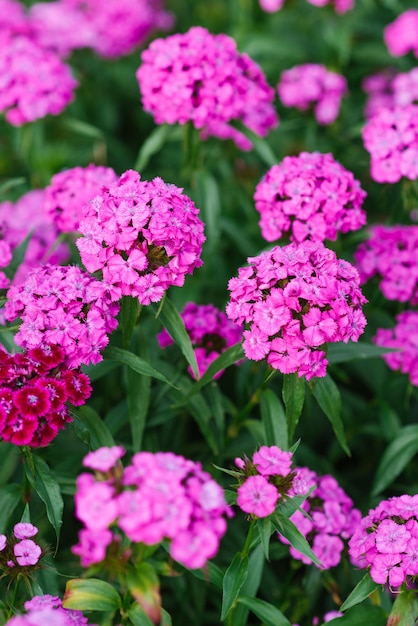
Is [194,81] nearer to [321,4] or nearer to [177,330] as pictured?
[177,330]

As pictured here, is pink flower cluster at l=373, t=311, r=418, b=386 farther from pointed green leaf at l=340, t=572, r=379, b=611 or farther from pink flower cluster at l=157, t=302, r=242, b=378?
pointed green leaf at l=340, t=572, r=379, b=611

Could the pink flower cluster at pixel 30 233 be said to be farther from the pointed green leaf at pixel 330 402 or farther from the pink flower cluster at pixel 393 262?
the pink flower cluster at pixel 393 262

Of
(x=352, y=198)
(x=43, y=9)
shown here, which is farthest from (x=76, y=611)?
(x=43, y=9)

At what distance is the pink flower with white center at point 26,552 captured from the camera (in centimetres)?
259

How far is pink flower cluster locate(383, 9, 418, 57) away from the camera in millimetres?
5453

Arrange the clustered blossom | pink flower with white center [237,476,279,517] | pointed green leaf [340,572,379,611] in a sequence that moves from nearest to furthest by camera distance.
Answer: pink flower with white center [237,476,279,517] → pointed green leaf [340,572,379,611] → the clustered blossom

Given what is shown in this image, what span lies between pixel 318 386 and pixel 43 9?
15.9 feet

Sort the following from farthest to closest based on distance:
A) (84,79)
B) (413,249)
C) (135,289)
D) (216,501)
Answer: (84,79)
(413,249)
(135,289)
(216,501)

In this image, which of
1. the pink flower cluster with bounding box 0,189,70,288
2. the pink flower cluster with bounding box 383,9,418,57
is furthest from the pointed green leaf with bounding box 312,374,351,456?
the pink flower cluster with bounding box 383,9,418,57

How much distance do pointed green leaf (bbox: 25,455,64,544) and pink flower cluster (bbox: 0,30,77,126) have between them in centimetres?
234

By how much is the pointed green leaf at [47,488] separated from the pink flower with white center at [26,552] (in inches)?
5.8

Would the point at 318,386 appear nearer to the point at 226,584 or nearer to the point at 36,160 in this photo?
the point at 226,584

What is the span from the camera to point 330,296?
2.77m

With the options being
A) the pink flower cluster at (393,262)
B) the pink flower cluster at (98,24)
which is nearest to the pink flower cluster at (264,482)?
the pink flower cluster at (393,262)
